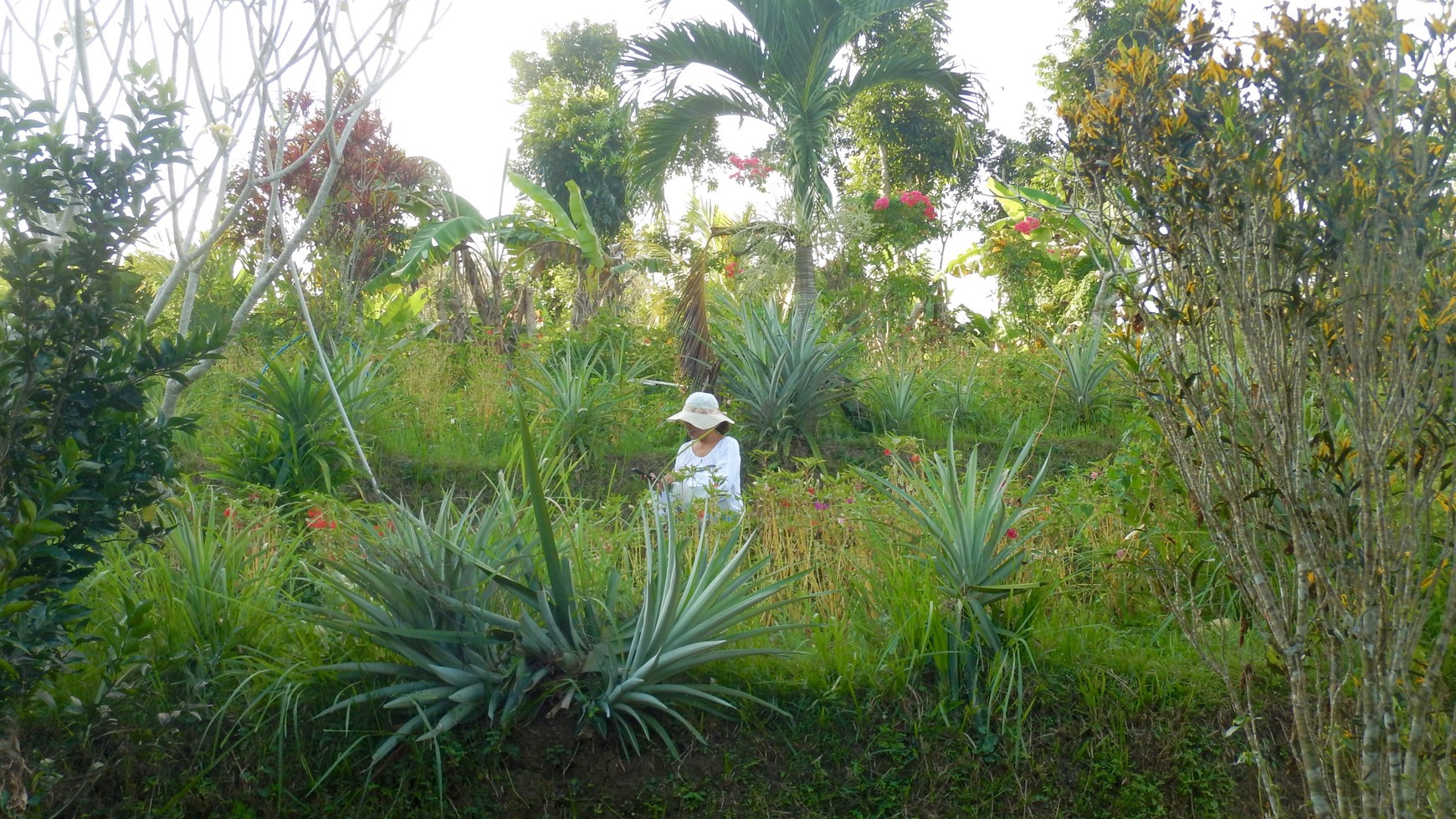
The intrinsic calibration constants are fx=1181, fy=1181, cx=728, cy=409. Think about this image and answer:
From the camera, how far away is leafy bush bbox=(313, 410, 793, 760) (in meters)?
3.99

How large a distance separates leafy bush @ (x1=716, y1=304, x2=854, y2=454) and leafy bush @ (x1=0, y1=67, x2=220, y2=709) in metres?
5.65

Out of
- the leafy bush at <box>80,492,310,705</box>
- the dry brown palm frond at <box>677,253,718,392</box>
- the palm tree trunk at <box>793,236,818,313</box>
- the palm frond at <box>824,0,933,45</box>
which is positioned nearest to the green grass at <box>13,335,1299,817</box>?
the leafy bush at <box>80,492,310,705</box>

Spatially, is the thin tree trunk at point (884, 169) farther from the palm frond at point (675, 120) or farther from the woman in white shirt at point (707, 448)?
the woman in white shirt at point (707, 448)

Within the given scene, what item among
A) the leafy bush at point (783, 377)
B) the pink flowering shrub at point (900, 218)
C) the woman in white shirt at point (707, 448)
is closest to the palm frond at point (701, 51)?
the pink flowering shrub at point (900, 218)

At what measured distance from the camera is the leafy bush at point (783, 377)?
28.9 feet

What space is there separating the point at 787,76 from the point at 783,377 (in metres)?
5.51

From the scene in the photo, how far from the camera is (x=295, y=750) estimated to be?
402 centimetres

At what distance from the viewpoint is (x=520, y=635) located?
13.4ft

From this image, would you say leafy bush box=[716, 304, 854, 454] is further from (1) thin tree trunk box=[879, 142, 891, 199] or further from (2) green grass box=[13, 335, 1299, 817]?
(1) thin tree trunk box=[879, 142, 891, 199]

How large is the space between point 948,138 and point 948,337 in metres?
11.8

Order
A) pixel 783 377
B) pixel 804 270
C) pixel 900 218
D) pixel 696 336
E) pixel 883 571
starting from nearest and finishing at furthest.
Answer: pixel 883 571, pixel 783 377, pixel 696 336, pixel 804 270, pixel 900 218

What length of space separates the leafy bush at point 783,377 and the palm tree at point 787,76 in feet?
10.7

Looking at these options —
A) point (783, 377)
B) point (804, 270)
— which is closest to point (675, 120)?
point (804, 270)

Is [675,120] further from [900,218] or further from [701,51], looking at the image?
[900,218]
